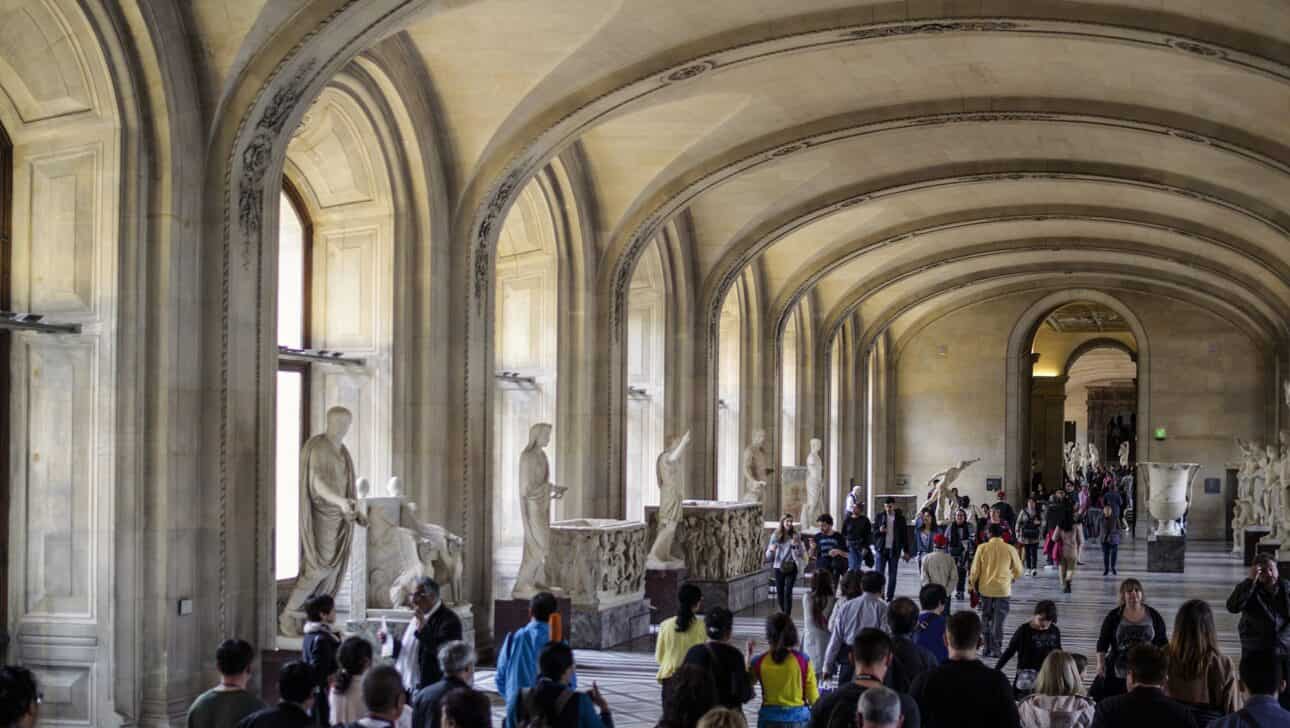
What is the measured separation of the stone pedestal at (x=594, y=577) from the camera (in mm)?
13430

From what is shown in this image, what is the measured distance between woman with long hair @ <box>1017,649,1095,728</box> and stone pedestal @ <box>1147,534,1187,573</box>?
61.7 ft

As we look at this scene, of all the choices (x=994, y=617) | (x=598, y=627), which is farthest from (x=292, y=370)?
(x=994, y=617)

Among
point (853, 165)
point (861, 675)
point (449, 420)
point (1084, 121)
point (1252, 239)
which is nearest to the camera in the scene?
point (861, 675)

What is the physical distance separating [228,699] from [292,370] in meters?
8.61

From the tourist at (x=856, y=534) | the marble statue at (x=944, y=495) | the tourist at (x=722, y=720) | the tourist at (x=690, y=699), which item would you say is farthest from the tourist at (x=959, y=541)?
the tourist at (x=722, y=720)

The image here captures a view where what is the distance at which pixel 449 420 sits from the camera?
13.4 meters

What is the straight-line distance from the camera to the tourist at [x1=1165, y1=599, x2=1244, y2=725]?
5.30 metres

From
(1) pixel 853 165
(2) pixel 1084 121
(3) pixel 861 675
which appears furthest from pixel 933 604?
(1) pixel 853 165

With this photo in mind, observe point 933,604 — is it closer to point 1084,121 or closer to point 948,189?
point 1084,121

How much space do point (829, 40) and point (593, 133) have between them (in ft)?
15.0

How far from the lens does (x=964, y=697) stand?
492cm

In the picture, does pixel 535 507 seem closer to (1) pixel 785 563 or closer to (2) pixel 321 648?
(1) pixel 785 563

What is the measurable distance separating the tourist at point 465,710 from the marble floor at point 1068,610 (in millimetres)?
5610

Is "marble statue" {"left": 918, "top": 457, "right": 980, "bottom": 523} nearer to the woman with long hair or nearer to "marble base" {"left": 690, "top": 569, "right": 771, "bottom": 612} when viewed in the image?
"marble base" {"left": 690, "top": 569, "right": 771, "bottom": 612}
